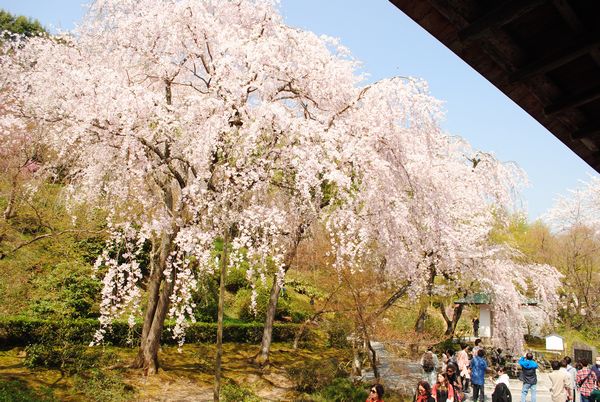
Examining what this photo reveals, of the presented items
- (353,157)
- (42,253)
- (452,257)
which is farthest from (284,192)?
(42,253)

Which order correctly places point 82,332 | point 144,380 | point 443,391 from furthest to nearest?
point 82,332
point 144,380
point 443,391

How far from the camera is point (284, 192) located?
1131 cm

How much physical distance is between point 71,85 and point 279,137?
4400 mm

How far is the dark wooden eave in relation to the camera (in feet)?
8.80

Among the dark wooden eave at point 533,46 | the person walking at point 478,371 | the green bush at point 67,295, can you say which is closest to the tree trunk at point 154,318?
the green bush at point 67,295

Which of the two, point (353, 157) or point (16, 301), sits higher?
point (353, 157)

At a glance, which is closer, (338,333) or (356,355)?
(356,355)

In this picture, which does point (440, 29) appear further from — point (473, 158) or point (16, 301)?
point (473, 158)

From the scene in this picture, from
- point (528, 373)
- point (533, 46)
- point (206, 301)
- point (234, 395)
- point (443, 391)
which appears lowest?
point (234, 395)

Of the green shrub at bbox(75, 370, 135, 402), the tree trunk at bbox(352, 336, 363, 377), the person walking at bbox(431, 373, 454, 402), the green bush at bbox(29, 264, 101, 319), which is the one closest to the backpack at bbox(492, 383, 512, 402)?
the person walking at bbox(431, 373, 454, 402)

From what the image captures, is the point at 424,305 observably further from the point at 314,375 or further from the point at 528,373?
the point at 314,375

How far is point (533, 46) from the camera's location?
3.13 metres

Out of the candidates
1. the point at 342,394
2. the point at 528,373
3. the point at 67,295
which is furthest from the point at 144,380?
the point at 528,373

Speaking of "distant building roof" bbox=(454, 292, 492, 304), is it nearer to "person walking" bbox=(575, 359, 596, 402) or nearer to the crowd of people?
the crowd of people
